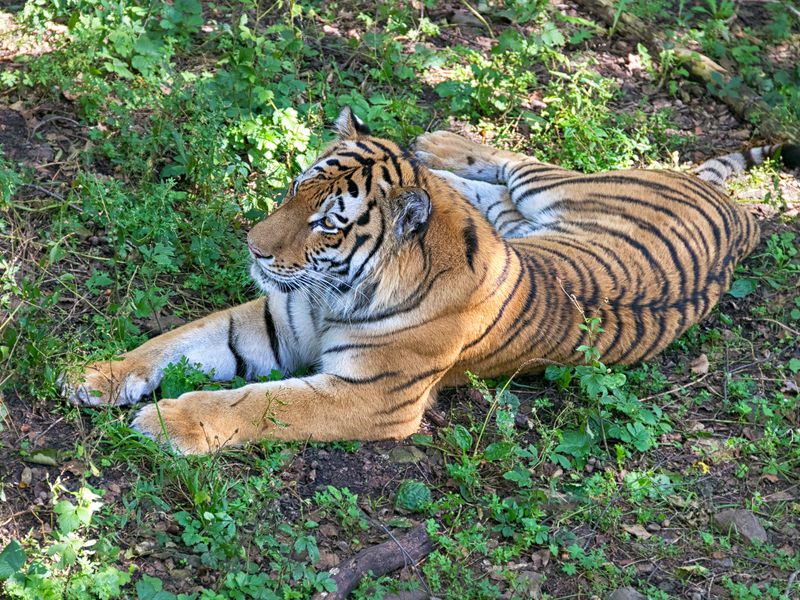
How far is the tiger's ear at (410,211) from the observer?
367cm

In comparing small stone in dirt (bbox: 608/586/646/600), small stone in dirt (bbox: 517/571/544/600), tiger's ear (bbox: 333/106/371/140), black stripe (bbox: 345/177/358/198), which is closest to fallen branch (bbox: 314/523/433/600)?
small stone in dirt (bbox: 517/571/544/600)

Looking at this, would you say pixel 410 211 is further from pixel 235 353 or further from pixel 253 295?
pixel 253 295

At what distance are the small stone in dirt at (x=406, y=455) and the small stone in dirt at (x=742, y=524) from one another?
1187 mm

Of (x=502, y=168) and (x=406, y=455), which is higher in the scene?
(x=502, y=168)

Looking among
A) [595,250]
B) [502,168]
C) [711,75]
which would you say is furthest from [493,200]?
[711,75]

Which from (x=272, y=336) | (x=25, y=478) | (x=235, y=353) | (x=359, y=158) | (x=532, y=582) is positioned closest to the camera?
(x=25, y=478)

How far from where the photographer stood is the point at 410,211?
3.71 m

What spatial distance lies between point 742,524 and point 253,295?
2.29m

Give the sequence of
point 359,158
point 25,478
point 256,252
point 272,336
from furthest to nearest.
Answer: point 272,336 → point 359,158 → point 256,252 → point 25,478

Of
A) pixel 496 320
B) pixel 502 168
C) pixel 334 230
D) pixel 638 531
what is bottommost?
pixel 638 531

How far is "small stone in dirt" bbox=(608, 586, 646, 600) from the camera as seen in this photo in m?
3.42

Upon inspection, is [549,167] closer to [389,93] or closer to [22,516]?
[389,93]

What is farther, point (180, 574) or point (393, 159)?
point (393, 159)

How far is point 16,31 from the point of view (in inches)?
202
